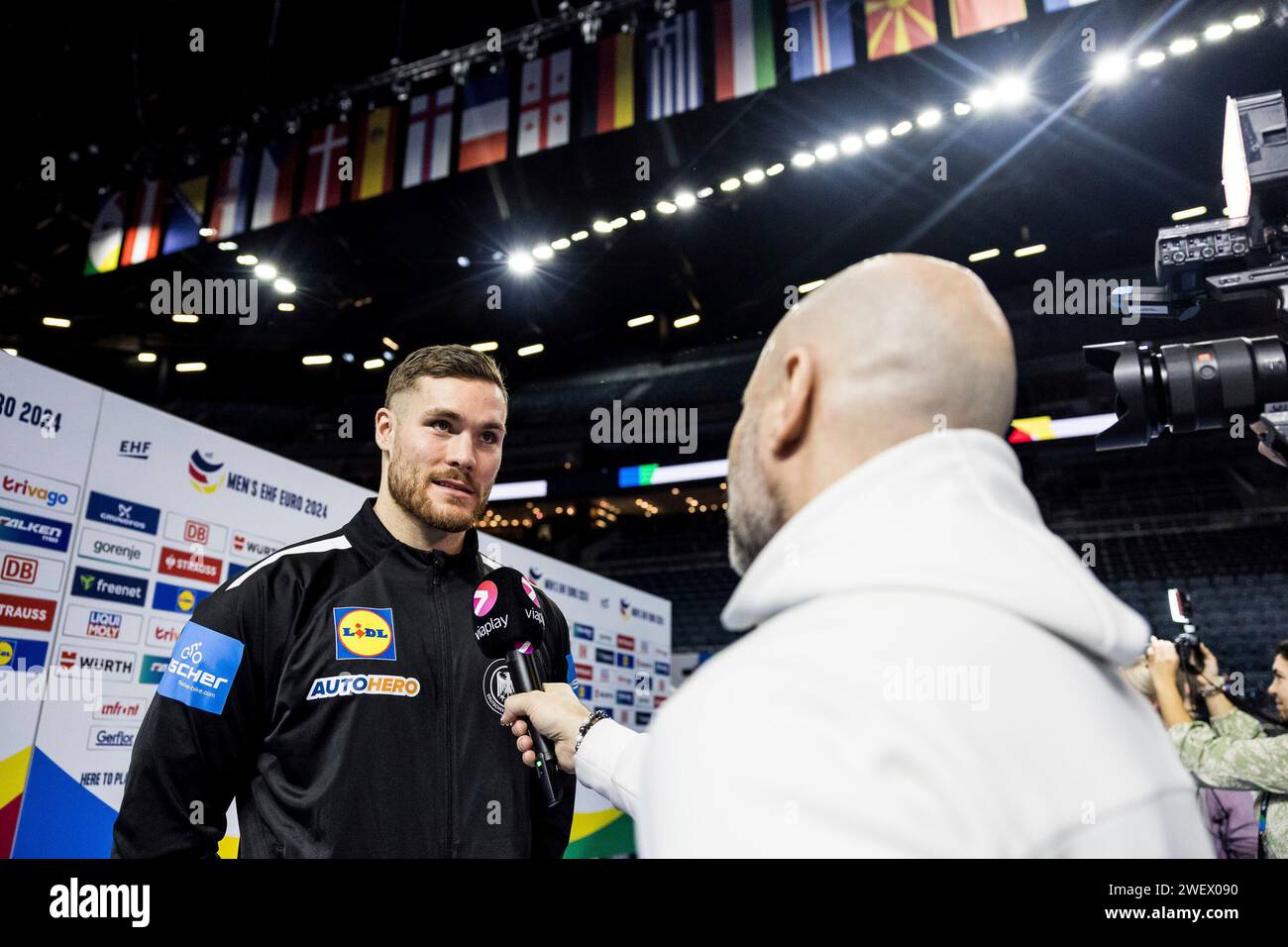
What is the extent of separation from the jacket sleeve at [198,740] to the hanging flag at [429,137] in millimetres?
3521

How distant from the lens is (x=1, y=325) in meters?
8.16

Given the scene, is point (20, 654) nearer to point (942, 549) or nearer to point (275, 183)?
point (942, 549)

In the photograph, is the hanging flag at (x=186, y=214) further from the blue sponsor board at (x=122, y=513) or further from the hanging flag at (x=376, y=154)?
the blue sponsor board at (x=122, y=513)

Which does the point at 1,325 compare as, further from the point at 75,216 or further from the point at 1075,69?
the point at 1075,69

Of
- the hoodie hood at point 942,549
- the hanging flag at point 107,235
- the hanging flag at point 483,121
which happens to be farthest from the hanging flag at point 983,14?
the hanging flag at point 107,235

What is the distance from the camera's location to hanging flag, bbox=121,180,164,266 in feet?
16.6

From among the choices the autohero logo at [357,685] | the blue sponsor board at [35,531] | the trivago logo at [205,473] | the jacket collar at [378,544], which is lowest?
the autohero logo at [357,685]

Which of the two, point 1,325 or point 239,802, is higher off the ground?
point 1,325

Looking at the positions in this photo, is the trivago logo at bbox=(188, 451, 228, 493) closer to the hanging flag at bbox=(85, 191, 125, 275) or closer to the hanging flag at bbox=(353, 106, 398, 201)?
the hanging flag at bbox=(353, 106, 398, 201)

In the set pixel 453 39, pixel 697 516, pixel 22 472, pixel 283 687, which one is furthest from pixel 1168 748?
pixel 697 516

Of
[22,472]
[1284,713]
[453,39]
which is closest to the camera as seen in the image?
[22,472]

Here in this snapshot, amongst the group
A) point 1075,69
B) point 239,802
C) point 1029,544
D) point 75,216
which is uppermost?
point 75,216

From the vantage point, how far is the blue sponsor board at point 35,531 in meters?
2.32

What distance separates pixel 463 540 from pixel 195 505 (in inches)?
68.3
